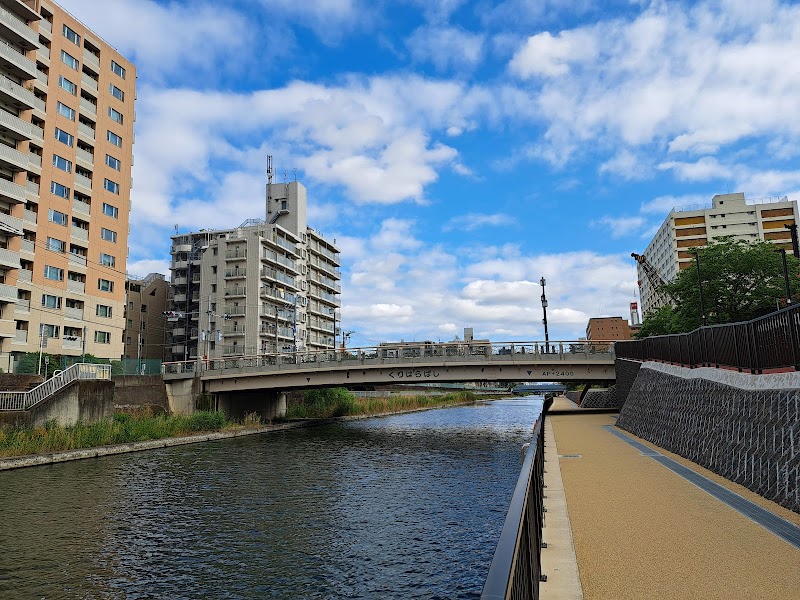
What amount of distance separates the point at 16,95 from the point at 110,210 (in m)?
13.3

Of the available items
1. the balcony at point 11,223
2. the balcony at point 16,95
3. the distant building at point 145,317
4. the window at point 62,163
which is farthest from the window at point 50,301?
the distant building at point 145,317

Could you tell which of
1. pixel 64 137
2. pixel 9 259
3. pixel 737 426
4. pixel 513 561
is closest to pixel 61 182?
pixel 64 137

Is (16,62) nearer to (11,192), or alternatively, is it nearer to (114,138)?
(11,192)

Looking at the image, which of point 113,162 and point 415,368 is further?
point 113,162

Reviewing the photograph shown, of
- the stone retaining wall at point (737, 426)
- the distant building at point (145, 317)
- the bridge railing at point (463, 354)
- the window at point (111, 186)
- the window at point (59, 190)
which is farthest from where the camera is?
the distant building at point (145, 317)

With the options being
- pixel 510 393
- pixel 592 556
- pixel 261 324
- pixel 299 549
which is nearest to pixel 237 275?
pixel 261 324

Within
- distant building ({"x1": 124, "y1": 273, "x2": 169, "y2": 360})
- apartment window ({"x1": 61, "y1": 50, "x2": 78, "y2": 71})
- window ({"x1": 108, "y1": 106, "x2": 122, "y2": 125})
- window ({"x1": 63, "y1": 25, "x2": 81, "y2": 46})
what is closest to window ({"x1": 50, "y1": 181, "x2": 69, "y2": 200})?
window ({"x1": 108, "y1": 106, "x2": 122, "y2": 125})

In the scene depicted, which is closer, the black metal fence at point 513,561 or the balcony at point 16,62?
the black metal fence at point 513,561

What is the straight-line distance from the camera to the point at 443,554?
36.3 ft

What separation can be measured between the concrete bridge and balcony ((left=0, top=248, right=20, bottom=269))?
1544 centimetres

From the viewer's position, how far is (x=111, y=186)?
56250 millimetres

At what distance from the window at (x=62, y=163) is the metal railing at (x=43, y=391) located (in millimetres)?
27071

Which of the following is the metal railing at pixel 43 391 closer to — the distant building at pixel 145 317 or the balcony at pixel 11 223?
the balcony at pixel 11 223

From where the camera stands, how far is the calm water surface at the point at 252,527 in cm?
975
